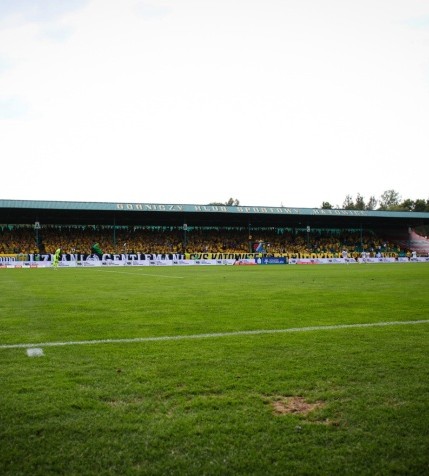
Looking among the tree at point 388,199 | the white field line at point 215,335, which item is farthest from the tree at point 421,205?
the white field line at point 215,335

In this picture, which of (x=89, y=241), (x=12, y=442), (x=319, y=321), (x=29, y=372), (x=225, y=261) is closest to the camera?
(x=12, y=442)

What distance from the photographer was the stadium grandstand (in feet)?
160

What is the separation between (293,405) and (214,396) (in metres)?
0.70

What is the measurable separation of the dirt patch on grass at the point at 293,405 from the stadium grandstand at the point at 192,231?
141 ft

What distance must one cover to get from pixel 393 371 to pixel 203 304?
255 inches

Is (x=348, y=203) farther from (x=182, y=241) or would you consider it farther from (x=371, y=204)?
(x=182, y=241)

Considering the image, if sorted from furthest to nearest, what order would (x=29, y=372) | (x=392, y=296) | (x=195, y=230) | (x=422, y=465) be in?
(x=195, y=230), (x=392, y=296), (x=29, y=372), (x=422, y=465)

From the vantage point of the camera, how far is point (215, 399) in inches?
167

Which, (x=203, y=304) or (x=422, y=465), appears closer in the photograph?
(x=422, y=465)

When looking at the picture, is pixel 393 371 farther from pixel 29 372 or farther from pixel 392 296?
pixel 392 296

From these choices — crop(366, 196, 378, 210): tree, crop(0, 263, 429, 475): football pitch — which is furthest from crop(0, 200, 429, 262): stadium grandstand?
crop(366, 196, 378, 210): tree

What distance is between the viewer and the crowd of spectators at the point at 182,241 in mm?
51216

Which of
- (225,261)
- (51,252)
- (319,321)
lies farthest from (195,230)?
(319,321)

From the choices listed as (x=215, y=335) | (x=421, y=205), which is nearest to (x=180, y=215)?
(x=215, y=335)
